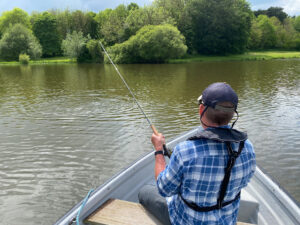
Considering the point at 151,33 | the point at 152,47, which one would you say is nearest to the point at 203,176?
the point at 152,47

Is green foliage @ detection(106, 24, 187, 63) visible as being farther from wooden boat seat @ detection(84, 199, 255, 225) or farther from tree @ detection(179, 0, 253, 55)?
wooden boat seat @ detection(84, 199, 255, 225)

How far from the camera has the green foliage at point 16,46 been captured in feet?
180

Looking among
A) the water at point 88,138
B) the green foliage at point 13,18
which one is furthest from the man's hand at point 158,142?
the green foliage at point 13,18

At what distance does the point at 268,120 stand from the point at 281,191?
7209mm

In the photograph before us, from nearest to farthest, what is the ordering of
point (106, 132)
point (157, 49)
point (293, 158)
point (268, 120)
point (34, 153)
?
point (293, 158) → point (34, 153) → point (106, 132) → point (268, 120) → point (157, 49)

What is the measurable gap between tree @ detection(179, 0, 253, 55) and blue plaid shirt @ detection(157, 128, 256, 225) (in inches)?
2249

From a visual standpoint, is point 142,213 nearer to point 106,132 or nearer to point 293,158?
point 293,158

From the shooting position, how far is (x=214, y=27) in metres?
58.1

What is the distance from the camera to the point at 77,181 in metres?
5.68

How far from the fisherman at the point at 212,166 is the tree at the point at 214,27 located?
187 feet

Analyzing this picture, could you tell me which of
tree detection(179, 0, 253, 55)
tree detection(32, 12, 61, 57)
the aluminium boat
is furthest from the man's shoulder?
tree detection(32, 12, 61, 57)

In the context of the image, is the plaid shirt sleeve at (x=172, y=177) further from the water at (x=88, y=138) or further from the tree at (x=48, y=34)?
the tree at (x=48, y=34)

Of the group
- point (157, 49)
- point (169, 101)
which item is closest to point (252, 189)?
point (169, 101)

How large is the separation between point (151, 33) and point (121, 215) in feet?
147
